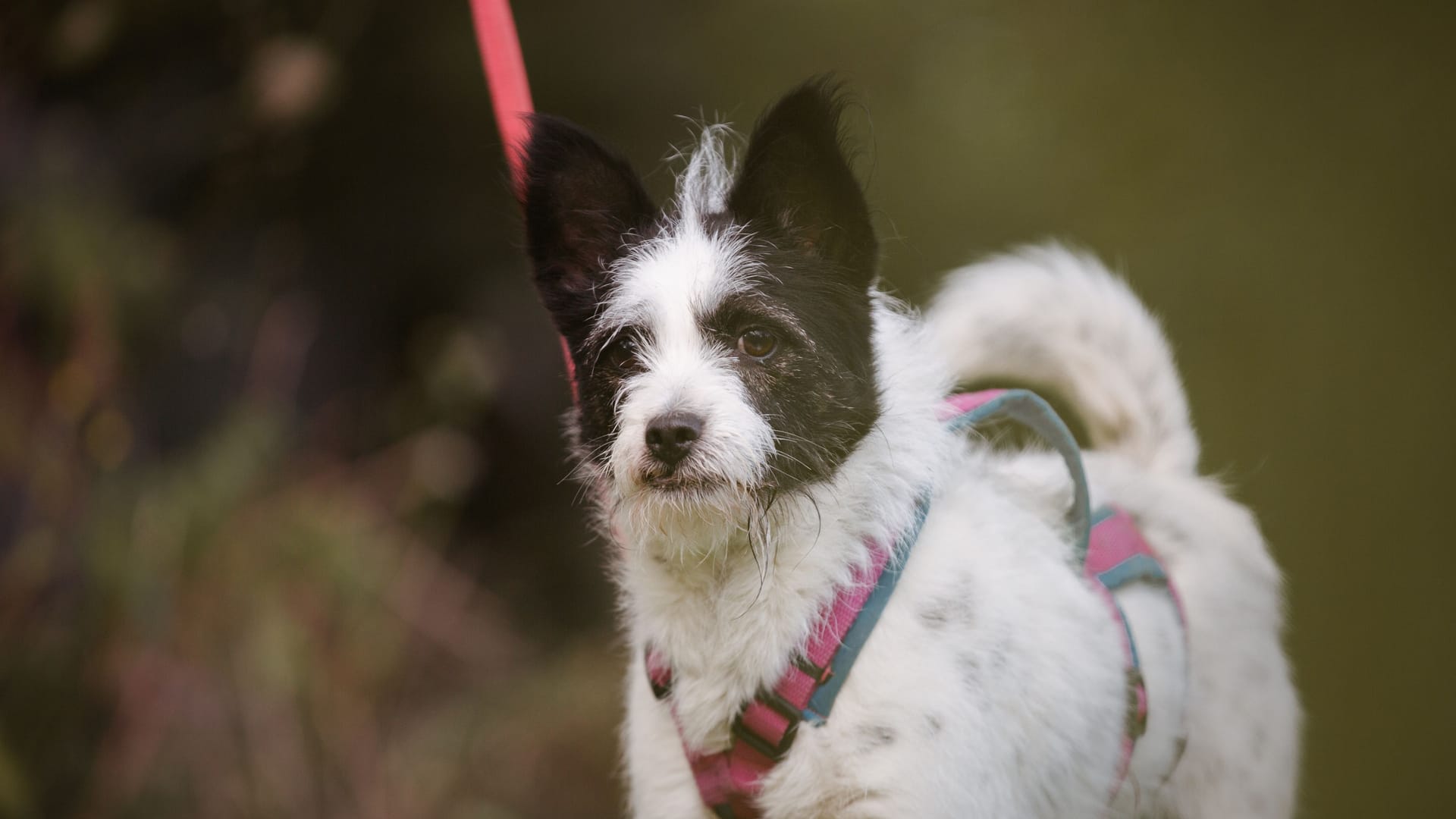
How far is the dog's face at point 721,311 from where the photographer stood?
61.6 inches

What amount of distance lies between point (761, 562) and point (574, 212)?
0.77 meters

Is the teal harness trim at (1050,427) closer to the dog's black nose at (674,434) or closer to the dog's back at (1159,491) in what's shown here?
the dog's back at (1159,491)

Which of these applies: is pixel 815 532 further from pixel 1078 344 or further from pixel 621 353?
pixel 1078 344

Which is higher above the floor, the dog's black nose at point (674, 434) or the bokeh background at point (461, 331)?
the dog's black nose at point (674, 434)

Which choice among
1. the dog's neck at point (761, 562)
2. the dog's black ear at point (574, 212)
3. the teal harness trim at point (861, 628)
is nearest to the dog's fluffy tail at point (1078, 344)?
the dog's neck at point (761, 562)

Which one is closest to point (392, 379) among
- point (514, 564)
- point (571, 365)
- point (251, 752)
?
point (514, 564)

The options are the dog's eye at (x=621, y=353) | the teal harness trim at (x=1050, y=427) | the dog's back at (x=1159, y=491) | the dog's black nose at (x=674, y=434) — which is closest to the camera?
the dog's black nose at (x=674, y=434)

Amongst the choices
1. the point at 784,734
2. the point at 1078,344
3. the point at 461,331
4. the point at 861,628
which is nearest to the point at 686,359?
the point at 861,628

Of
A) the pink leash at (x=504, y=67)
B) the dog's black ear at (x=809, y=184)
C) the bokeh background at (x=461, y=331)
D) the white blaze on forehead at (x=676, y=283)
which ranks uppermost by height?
the pink leash at (x=504, y=67)

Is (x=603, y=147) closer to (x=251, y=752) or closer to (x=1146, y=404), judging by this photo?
(x=1146, y=404)

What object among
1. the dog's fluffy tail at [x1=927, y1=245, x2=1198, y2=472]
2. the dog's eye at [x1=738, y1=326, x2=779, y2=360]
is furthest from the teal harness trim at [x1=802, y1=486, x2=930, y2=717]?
the dog's fluffy tail at [x1=927, y1=245, x2=1198, y2=472]

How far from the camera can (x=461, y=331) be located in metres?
3.98

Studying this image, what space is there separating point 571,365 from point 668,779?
83cm

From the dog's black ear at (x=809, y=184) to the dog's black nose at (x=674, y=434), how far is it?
1.48 ft
